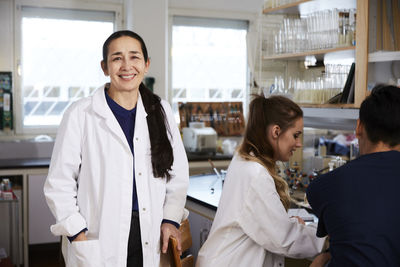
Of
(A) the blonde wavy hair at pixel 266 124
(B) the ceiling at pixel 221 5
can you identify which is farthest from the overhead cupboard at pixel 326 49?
(B) the ceiling at pixel 221 5

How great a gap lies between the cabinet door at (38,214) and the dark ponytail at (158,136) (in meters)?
2.76

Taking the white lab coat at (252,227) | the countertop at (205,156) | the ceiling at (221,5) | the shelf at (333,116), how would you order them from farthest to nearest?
the ceiling at (221,5), the countertop at (205,156), the shelf at (333,116), the white lab coat at (252,227)

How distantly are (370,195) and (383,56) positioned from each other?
53.8 inches

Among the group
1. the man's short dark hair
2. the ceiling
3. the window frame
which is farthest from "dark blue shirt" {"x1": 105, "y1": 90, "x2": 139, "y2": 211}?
the ceiling

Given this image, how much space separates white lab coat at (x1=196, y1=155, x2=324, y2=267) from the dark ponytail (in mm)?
258

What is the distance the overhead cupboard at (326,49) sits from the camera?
2764 mm

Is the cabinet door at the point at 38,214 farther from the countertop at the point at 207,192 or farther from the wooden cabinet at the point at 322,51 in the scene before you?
the wooden cabinet at the point at 322,51

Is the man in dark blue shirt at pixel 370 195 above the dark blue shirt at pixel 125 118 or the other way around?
the other way around

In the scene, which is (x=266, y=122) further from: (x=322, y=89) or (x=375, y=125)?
(x=322, y=89)

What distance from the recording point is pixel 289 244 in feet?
6.64

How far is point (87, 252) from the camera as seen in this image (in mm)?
2027

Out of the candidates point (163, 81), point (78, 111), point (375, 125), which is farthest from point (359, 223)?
point (163, 81)

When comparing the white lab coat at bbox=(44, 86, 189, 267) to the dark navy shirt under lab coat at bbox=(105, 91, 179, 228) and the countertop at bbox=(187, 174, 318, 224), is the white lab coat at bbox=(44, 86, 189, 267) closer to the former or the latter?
the dark navy shirt under lab coat at bbox=(105, 91, 179, 228)

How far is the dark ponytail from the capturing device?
84.9 inches
